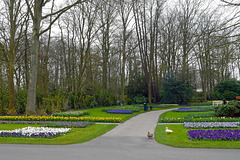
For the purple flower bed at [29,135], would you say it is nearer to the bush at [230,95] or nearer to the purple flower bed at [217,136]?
the purple flower bed at [217,136]

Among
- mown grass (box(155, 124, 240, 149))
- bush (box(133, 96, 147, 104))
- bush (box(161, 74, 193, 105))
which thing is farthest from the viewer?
bush (box(133, 96, 147, 104))

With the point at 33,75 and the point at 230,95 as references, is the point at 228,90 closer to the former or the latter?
the point at 230,95

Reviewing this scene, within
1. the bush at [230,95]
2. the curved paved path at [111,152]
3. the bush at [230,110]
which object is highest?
the bush at [230,95]

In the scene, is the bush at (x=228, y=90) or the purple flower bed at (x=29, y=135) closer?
the purple flower bed at (x=29, y=135)

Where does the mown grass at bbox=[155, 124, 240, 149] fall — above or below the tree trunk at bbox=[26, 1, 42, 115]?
below

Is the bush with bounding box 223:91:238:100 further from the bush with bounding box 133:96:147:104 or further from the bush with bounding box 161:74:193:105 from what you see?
the bush with bounding box 133:96:147:104

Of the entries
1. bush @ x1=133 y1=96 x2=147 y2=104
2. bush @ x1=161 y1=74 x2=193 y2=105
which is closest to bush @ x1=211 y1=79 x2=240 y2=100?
bush @ x1=161 y1=74 x2=193 y2=105

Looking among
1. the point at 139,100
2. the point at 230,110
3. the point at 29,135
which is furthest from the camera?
the point at 139,100

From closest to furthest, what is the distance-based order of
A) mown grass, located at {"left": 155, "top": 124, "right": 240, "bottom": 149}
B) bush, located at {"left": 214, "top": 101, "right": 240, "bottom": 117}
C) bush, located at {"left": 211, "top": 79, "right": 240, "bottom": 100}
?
1. mown grass, located at {"left": 155, "top": 124, "right": 240, "bottom": 149}
2. bush, located at {"left": 214, "top": 101, "right": 240, "bottom": 117}
3. bush, located at {"left": 211, "top": 79, "right": 240, "bottom": 100}

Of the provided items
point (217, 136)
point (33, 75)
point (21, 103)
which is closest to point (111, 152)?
point (217, 136)

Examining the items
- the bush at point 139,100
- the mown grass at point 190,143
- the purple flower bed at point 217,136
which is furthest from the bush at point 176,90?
the mown grass at point 190,143

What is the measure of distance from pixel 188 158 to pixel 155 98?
87.0 feet

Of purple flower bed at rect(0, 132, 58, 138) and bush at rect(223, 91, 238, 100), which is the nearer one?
purple flower bed at rect(0, 132, 58, 138)

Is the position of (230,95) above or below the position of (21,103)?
above
